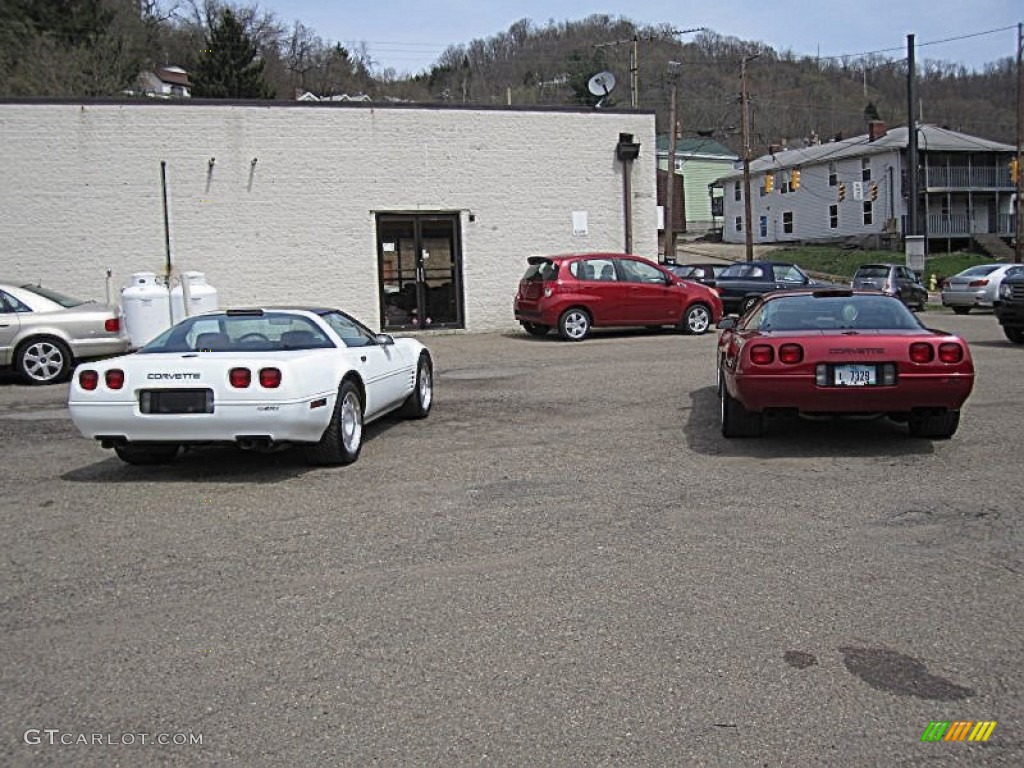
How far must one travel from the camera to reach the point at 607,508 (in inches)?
253

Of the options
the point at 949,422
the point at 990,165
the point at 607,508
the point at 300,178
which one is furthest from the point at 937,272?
the point at 607,508

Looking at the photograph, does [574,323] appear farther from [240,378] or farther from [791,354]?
[240,378]

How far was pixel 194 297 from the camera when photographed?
17344 millimetres

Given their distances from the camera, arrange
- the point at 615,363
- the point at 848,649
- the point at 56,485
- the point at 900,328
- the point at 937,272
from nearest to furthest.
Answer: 1. the point at 848,649
2. the point at 56,485
3. the point at 900,328
4. the point at 615,363
5. the point at 937,272

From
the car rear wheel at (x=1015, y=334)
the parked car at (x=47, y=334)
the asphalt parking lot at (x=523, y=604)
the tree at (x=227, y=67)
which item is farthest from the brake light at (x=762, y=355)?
the tree at (x=227, y=67)

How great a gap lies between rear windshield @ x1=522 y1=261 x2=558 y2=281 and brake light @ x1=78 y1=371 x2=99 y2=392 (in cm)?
1202

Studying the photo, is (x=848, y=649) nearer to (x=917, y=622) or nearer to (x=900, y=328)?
(x=917, y=622)

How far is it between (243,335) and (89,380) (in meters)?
1.25

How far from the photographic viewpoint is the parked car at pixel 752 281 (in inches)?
968

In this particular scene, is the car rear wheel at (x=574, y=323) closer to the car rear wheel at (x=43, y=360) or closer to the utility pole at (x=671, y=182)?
the car rear wheel at (x=43, y=360)

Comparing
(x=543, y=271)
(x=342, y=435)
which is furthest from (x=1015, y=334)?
(x=342, y=435)

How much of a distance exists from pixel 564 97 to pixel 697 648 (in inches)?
1816

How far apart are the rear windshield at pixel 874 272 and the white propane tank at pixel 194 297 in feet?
61.8

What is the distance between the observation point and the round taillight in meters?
7.12
